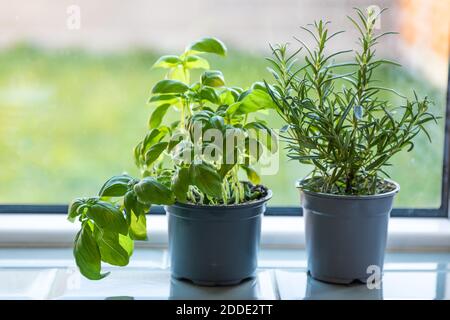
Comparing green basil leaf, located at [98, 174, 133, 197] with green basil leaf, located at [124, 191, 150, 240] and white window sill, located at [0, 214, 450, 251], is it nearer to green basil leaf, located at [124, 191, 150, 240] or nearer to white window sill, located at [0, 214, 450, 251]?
green basil leaf, located at [124, 191, 150, 240]

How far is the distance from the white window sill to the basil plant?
0.52 ft

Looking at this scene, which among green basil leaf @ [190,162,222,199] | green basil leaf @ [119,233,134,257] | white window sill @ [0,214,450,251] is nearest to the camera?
green basil leaf @ [190,162,222,199]

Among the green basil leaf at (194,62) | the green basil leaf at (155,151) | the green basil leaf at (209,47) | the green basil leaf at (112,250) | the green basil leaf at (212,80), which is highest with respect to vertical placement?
the green basil leaf at (209,47)

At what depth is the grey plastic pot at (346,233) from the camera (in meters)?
1.18

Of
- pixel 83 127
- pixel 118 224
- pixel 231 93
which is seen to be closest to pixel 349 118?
pixel 231 93

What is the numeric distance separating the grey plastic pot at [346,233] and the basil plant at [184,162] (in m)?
0.11

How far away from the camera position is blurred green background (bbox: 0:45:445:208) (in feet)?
4.74

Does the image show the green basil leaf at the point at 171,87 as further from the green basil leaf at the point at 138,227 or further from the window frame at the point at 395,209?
the window frame at the point at 395,209

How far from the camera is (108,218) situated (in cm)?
113

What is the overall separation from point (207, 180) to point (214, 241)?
13 cm

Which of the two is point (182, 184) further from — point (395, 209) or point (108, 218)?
point (395, 209)

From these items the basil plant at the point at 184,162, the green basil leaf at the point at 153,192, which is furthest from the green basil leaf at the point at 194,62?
the green basil leaf at the point at 153,192

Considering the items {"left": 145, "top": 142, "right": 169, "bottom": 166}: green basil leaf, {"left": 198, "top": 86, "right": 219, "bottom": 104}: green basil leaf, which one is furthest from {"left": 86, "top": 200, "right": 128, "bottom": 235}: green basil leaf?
{"left": 198, "top": 86, "right": 219, "bottom": 104}: green basil leaf

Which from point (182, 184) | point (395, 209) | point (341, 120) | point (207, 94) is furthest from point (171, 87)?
point (395, 209)
